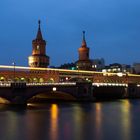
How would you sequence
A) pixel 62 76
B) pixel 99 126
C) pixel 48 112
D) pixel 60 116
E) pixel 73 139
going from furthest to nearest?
pixel 62 76 → pixel 48 112 → pixel 60 116 → pixel 99 126 → pixel 73 139

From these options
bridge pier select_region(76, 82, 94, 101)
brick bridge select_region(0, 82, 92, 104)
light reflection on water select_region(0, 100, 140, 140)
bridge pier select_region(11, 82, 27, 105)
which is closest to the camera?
light reflection on water select_region(0, 100, 140, 140)

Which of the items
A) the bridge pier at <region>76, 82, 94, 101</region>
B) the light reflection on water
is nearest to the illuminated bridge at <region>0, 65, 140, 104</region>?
the bridge pier at <region>76, 82, 94, 101</region>

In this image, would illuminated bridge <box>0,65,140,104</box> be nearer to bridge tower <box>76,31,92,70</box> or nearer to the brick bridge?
the brick bridge

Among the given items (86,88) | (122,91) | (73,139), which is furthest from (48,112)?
(122,91)

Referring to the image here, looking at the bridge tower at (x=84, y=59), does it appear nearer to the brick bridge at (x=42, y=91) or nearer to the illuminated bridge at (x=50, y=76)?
the illuminated bridge at (x=50, y=76)

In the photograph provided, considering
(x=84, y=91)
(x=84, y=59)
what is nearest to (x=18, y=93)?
(x=84, y=91)

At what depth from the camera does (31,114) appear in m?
56.1

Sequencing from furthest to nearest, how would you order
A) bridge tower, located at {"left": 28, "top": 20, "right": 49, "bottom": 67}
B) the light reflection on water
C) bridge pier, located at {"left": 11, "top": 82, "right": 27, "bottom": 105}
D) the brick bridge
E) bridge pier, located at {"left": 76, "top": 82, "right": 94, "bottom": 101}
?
bridge tower, located at {"left": 28, "top": 20, "right": 49, "bottom": 67}, bridge pier, located at {"left": 76, "top": 82, "right": 94, "bottom": 101}, bridge pier, located at {"left": 11, "top": 82, "right": 27, "bottom": 105}, the brick bridge, the light reflection on water

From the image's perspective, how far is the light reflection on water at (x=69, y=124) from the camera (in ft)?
134

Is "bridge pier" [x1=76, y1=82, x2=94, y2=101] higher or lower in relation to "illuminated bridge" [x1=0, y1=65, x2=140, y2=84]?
lower

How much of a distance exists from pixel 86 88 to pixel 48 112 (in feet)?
86.0

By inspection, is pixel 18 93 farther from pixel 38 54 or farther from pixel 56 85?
pixel 38 54

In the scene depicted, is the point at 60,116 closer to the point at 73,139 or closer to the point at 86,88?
the point at 73,139

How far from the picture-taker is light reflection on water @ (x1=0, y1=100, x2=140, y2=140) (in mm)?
40938
